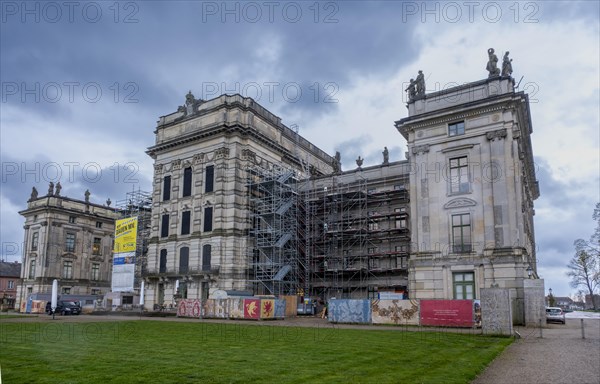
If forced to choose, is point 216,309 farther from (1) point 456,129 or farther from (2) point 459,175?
(1) point 456,129

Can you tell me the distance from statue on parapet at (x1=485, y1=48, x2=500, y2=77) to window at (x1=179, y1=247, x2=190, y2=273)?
34943 millimetres

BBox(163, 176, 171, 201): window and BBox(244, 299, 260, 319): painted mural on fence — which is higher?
BBox(163, 176, 171, 201): window

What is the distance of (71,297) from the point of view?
62219 millimetres

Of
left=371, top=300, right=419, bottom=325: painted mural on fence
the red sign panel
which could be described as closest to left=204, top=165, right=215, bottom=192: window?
left=371, top=300, right=419, bottom=325: painted mural on fence

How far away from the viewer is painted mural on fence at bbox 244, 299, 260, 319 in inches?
1516

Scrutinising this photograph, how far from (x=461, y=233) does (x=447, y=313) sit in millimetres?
12046

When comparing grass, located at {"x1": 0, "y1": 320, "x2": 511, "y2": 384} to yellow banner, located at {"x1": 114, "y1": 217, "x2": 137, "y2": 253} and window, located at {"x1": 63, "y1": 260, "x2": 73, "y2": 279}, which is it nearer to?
yellow banner, located at {"x1": 114, "y1": 217, "x2": 137, "y2": 253}

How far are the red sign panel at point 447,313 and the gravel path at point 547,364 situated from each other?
657 cm

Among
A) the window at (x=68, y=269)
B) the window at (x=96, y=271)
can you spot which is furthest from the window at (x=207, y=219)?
the window at (x=96, y=271)

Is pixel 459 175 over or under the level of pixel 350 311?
over

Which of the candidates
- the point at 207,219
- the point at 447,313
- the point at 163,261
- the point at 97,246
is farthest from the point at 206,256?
the point at 97,246

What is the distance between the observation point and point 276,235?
52594 mm

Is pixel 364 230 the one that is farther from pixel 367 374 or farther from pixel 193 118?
pixel 367 374

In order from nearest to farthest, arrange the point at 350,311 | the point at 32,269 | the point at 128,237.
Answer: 1. the point at 350,311
2. the point at 128,237
3. the point at 32,269
